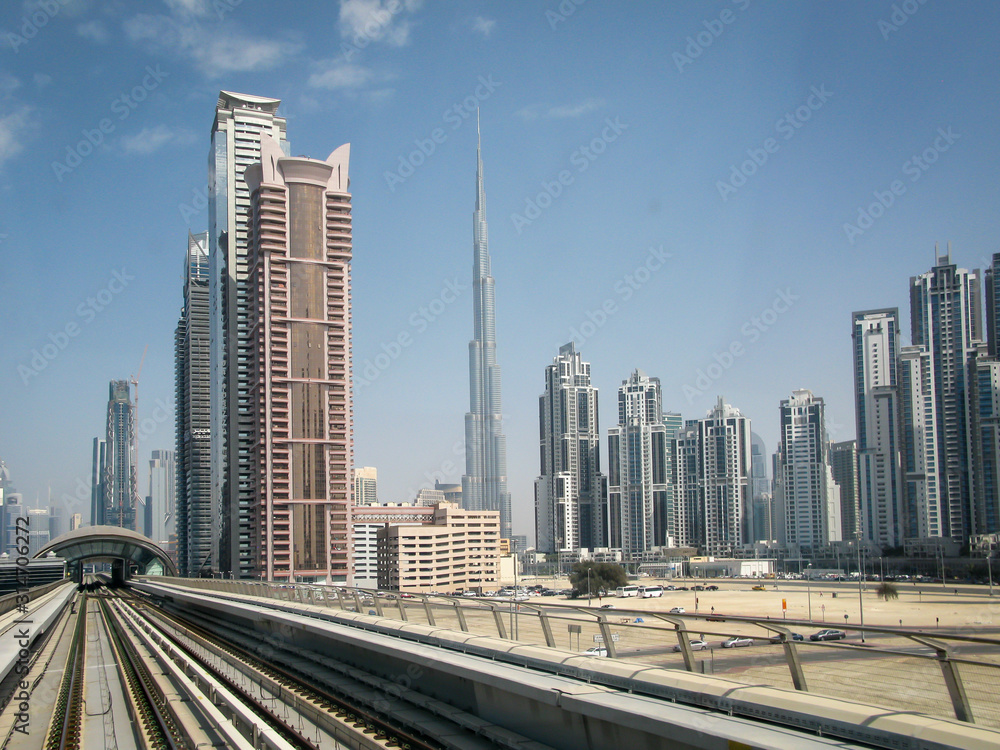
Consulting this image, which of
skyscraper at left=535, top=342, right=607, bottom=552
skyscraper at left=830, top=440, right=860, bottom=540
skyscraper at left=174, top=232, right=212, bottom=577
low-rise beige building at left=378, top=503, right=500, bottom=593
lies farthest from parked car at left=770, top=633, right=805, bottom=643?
skyscraper at left=535, top=342, right=607, bottom=552

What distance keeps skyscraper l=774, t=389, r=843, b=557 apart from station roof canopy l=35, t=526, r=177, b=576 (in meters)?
103

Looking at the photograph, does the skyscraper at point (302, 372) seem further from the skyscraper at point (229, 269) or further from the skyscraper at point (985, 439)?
the skyscraper at point (985, 439)

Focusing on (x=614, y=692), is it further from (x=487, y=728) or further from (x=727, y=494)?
(x=727, y=494)

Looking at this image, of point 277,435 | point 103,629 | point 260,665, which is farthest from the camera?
point 277,435

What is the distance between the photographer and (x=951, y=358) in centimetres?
11169

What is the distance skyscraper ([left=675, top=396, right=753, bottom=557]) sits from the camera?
149500 mm

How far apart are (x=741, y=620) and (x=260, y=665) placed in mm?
13921

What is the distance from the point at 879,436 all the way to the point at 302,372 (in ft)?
299

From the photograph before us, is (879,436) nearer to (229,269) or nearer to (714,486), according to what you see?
(714,486)

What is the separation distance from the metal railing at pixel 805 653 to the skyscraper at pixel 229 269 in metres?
81.0

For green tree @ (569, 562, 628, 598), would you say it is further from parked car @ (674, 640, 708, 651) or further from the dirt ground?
parked car @ (674, 640, 708, 651)

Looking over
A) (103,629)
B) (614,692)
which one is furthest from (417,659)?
(103,629)

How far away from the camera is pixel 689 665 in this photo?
21.5ft

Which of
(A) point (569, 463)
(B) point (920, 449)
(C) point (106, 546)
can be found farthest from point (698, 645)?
(A) point (569, 463)
